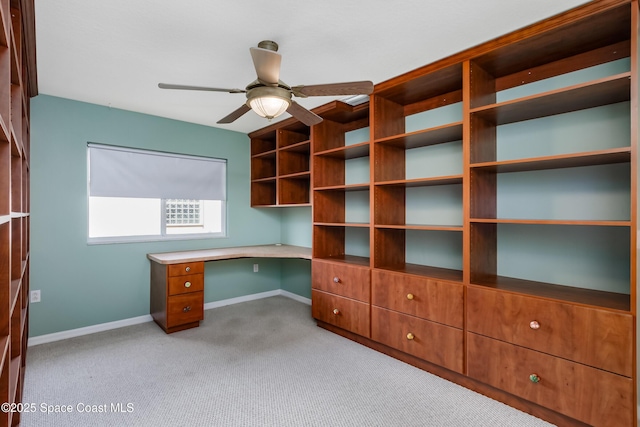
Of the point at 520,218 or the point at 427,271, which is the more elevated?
the point at 520,218

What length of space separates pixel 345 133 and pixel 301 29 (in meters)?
1.82

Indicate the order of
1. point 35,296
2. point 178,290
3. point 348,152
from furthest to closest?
point 348,152 → point 178,290 → point 35,296

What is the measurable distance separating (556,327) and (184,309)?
3045 millimetres

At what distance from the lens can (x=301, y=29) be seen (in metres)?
1.90

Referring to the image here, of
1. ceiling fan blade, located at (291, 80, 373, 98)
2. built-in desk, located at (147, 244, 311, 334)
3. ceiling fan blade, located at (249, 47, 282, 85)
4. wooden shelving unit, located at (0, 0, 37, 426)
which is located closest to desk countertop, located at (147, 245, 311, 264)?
built-in desk, located at (147, 244, 311, 334)

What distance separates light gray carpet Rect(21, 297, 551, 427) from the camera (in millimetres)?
1896

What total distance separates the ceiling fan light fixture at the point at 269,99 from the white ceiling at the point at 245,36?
388 mm

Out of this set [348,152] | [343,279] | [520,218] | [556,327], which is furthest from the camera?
[348,152]

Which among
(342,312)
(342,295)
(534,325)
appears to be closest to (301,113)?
(342,295)

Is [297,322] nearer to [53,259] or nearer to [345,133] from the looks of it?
[345,133]

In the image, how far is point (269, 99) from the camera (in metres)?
1.85

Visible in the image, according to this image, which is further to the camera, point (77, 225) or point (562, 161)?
point (77, 225)

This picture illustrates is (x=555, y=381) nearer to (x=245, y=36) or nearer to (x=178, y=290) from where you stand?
(x=245, y=36)

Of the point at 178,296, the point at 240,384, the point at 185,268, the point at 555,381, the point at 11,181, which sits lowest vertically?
the point at 240,384
